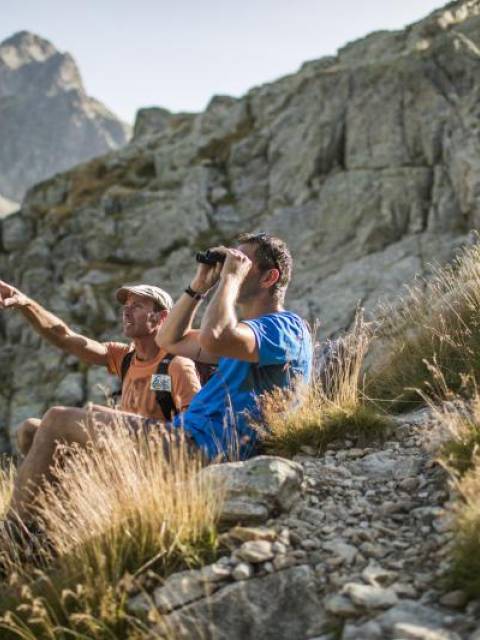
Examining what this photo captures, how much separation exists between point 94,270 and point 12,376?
25.5ft

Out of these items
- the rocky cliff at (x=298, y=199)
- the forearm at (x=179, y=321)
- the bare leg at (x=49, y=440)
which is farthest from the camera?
the rocky cliff at (x=298, y=199)

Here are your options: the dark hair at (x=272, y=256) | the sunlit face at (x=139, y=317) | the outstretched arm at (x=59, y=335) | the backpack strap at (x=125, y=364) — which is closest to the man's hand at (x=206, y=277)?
the dark hair at (x=272, y=256)

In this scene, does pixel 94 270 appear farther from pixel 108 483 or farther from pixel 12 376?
pixel 108 483

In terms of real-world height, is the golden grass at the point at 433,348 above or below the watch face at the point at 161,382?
below

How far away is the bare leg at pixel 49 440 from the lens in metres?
5.00

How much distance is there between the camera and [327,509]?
4469 millimetres

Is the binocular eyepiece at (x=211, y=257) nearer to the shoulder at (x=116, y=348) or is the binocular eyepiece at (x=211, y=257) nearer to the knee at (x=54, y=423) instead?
the knee at (x=54, y=423)

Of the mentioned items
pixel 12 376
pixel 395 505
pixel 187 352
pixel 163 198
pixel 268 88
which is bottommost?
pixel 12 376

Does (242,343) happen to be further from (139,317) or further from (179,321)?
(139,317)

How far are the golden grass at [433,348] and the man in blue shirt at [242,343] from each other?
1391 mm

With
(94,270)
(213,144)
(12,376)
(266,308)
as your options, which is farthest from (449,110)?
(266,308)

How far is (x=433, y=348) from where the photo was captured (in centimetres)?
702

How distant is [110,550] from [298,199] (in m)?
35.0

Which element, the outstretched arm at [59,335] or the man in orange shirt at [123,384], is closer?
the man in orange shirt at [123,384]
